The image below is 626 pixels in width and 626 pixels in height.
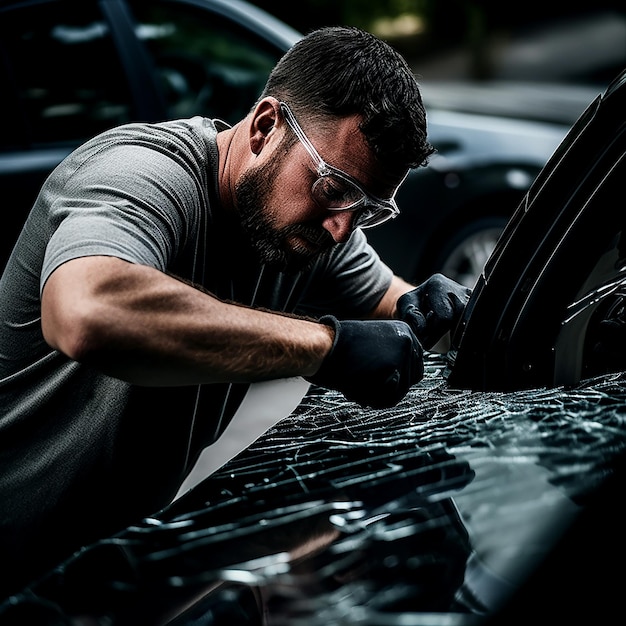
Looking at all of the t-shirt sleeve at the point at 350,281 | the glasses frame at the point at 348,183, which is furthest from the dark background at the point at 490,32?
the glasses frame at the point at 348,183

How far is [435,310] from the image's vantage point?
1.80 metres

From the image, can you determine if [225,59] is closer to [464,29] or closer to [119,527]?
[119,527]

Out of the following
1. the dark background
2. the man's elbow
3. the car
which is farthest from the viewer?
the dark background

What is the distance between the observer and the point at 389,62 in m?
1.64

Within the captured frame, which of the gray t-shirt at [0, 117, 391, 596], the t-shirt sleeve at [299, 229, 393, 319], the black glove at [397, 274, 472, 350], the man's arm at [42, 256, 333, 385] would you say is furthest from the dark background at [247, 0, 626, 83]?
the man's arm at [42, 256, 333, 385]

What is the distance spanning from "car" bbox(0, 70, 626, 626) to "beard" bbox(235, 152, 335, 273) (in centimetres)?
28

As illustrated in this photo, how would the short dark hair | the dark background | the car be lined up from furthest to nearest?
the dark background, the short dark hair, the car

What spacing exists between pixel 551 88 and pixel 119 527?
527 inches

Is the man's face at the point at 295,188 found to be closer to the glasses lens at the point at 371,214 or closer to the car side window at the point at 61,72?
the glasses lens at the point at 371,214

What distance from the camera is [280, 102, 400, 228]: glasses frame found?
161 cm

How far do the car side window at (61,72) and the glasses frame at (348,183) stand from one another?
7.65ft

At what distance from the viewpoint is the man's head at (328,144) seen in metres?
1.59

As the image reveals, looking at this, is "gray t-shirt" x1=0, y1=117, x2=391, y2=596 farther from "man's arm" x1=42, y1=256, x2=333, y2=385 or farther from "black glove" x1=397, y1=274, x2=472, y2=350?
"black glove" x1=397, y1=274, x2=472, y2=350

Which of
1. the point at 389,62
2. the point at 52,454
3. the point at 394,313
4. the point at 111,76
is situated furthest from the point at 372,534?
the point at 111,76
